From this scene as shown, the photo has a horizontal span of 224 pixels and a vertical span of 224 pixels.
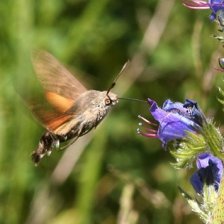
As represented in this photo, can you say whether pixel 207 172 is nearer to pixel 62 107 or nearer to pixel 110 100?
pixel 110 100

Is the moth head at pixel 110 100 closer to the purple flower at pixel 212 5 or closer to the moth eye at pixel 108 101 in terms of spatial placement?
the moth eye at pixel 108 101

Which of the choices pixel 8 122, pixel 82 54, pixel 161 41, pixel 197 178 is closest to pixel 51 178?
pixel 8 122

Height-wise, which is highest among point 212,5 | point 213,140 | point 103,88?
point 212,5

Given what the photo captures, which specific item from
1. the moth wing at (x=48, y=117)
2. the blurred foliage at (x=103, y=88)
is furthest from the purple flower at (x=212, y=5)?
the blurred foliage at (x=103, y=88)

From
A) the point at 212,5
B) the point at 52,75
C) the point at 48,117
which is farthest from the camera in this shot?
the point at 52,75

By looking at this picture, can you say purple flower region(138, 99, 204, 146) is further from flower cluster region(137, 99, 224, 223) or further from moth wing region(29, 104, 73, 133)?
moth wing region(29, 104, 73, 133)

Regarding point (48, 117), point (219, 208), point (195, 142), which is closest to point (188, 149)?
point (195, 142)
